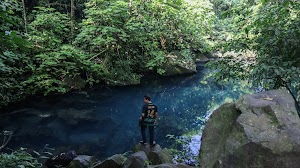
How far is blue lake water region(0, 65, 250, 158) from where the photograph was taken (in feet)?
28.6

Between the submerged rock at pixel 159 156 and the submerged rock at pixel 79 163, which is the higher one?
the submerged rock at pixel 159 156

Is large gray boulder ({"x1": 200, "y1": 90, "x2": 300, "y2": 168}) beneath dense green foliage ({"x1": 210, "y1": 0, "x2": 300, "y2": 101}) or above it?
beneath

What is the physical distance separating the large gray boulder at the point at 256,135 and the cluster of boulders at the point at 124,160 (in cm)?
153

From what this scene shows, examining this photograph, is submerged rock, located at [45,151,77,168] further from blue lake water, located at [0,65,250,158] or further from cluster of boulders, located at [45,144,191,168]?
blue lake water, located at [0,65,250,158]

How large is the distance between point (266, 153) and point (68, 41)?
15.1 m

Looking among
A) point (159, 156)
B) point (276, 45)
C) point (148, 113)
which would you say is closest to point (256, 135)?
point (276, 45)

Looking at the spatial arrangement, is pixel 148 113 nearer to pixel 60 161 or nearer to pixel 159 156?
pixel 159 156

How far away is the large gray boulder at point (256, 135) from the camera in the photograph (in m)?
3.24

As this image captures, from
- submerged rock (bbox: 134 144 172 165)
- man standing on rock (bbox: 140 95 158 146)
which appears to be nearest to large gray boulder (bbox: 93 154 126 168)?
submerged rock (bbox: 134 144 172 165)

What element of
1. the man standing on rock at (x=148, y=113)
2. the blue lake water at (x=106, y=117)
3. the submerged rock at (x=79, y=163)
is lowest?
the blue lake water at (x=106, y=117)

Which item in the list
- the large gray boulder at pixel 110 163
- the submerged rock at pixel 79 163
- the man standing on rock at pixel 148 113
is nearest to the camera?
the large gray boulder at pixel 110 163

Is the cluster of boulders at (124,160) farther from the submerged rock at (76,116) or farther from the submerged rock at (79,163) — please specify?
the submerged rock at (76,116)

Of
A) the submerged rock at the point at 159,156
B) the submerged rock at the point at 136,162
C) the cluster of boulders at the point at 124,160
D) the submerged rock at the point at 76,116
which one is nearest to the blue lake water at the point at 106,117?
the submerged rock at the point at 76,116

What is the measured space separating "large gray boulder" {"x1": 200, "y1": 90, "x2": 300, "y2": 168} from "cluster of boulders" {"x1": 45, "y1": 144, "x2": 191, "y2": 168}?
1534 millimetres
